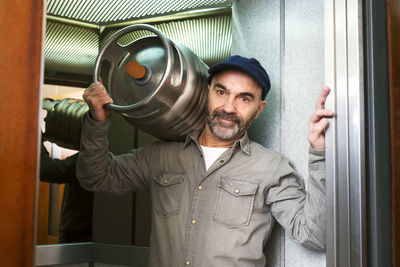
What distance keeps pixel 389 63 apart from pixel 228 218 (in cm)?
93

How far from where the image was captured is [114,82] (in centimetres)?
213

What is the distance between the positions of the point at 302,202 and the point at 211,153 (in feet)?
1.66

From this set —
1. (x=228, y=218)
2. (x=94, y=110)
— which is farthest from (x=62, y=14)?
(x=228, y=218)

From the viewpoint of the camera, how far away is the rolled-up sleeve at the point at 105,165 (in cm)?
199

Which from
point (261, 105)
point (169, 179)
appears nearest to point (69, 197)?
point (169, 179)

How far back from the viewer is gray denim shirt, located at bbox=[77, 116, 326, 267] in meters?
1.87

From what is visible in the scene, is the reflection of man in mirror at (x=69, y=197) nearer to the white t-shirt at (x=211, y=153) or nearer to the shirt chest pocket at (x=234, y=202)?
the white t-shirt at (x=211, y=153)

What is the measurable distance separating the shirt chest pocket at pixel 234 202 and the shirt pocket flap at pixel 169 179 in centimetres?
20

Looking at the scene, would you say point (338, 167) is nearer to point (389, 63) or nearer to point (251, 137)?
point (389, 63)

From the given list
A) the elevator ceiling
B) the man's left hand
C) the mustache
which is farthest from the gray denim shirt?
the elevator ceiling

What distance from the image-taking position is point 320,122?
4.93 feet

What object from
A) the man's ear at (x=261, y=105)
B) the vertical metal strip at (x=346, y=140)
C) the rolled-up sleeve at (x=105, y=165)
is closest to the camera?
the vertical metal strip at (x=346, y=140)

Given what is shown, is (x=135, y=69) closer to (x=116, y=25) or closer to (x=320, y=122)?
(x=320, y=122)

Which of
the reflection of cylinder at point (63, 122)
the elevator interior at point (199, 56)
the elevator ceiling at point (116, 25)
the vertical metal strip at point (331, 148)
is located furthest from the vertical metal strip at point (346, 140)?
the reflection of cylinder at point (63, 122)
